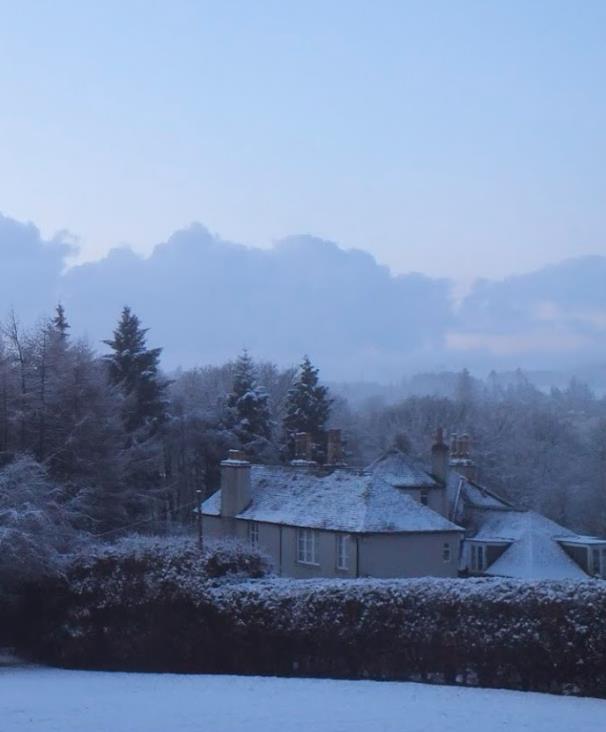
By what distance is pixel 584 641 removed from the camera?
19.4 m

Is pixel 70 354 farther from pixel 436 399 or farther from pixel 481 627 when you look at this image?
pixel 436 399

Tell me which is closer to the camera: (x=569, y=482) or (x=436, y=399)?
(x=569, y=482)

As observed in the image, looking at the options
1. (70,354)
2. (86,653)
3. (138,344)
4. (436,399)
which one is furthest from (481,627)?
(436,399)

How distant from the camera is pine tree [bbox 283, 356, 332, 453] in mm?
69312

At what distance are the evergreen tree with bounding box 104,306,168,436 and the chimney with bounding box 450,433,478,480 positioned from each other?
1784 centimetres

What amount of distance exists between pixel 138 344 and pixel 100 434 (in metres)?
17.8

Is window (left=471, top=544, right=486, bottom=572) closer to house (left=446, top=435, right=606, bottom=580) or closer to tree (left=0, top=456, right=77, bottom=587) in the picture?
house (left=446, top=435, right=606, bottom=580)

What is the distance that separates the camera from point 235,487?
4484cm

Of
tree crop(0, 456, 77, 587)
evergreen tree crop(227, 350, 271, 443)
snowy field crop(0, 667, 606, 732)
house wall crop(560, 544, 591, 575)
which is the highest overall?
evergreen tree crop(227, 350, 271, 443)

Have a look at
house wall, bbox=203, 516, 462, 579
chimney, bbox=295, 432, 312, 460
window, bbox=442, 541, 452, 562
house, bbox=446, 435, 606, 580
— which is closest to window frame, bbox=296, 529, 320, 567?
house wall, bbox=203, 516, 462, 579

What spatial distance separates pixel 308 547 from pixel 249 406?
2792cm

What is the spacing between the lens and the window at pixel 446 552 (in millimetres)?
38938

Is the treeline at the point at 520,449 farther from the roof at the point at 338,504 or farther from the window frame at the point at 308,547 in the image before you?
the window frame at the point at 308,547

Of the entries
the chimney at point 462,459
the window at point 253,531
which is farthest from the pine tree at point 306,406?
the window at point 253,531
